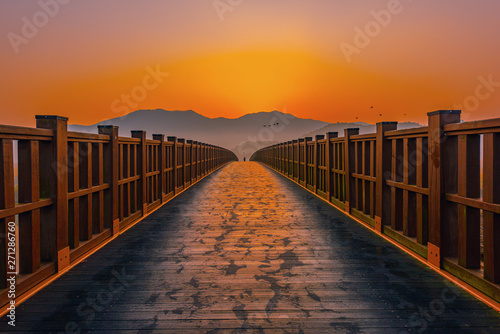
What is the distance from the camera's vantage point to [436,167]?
4180 mm

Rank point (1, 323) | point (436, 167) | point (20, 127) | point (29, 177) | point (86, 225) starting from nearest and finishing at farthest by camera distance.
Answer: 1. point (1, 323)
2. point (20, 127)
3. point (29, 177)
4. point (436, 167)
5. point (86, 225)

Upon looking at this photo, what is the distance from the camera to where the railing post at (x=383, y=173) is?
5.75 metres

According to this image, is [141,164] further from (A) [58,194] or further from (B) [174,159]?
(B) [174,159]

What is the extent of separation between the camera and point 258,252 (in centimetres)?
488

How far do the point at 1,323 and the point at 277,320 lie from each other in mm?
2749

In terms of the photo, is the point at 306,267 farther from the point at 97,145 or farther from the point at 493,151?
the point at 97,145

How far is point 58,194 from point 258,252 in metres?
3.07

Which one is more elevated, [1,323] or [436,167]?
[436,167]

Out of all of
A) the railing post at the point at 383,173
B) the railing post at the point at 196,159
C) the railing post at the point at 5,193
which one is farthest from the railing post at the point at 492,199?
the railing post at the point at 196,159

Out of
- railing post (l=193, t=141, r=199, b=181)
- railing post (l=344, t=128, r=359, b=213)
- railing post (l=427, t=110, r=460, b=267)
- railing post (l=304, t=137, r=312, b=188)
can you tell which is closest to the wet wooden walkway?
railing post (l=427, t=110, r=460, b=267)

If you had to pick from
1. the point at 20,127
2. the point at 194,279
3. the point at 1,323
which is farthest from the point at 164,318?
the point at 20,127

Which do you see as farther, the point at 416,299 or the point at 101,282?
→ the point at 101,282

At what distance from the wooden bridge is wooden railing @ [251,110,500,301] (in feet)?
0.07

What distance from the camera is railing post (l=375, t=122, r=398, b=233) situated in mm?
5750
